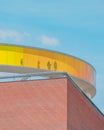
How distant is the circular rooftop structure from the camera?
29422 millimetres

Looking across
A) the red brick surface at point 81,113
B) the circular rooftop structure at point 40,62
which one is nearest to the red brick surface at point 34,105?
the red brick surface at point 81,113

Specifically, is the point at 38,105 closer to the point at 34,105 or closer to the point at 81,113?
the point at 34,105

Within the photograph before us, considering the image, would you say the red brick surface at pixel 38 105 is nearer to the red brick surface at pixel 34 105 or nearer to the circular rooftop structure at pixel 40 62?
the red brick surface at pixel 34 105

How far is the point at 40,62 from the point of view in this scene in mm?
30234

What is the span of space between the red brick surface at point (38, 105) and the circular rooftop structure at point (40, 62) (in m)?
2.12

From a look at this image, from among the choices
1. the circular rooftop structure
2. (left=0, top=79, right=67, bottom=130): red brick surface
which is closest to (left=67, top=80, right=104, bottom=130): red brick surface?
(left=0, top=79, right=67, bottom=130): red brick surface

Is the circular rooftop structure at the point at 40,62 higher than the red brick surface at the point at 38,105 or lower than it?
higher

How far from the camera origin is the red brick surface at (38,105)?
26453 millimetres

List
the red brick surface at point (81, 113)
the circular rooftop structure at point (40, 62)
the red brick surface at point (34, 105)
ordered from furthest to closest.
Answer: the circular rooftop structure at point (40, 62)
the red brick surface at point (81, 113)
the red brick surface at point (34, 105)

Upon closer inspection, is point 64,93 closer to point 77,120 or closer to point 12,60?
point 77,120

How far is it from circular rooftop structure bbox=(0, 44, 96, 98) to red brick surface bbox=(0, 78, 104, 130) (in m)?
2.12

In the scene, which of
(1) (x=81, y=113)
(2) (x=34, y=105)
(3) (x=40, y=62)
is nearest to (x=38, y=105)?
(2) (x=34, y=105)

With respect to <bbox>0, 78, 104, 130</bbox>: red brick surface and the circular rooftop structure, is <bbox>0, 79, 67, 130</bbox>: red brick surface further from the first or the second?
the circular rooftop structure

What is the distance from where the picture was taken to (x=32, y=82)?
89.8ft
